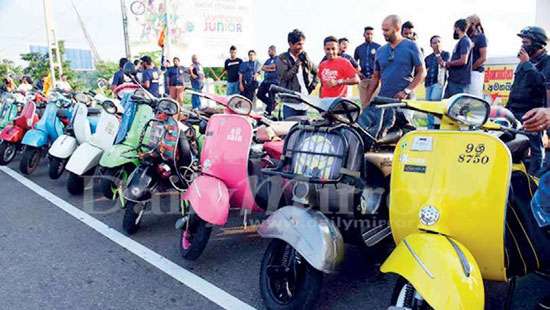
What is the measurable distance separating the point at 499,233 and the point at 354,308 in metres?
0.96

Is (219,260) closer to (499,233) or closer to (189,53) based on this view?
(499,233)

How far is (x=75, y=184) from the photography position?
16.7 feet

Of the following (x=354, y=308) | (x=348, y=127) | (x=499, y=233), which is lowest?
(x=354, y=308)

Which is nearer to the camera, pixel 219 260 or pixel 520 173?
pixel 520 173

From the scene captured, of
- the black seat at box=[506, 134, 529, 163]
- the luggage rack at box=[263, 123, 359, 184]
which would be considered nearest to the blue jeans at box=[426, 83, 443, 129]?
the black seat at box=[506, 134, 529, 163]

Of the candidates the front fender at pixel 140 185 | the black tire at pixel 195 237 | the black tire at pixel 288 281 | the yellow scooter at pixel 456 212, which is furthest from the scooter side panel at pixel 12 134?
the yellow scooter at pixel 456 212

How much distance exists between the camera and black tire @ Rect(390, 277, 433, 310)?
185cm

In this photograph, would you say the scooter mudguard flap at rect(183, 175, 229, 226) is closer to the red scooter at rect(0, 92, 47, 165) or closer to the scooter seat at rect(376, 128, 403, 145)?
the scooter seat at rect(376, 128, 403, 145)

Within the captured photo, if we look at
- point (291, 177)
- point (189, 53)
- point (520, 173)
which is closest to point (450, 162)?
point (520, 173)

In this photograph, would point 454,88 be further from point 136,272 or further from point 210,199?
point 136,272

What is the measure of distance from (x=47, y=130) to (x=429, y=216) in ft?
18.2

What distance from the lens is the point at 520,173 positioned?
228 cm

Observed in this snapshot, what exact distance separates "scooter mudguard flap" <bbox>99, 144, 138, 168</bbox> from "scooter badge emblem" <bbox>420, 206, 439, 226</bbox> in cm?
275

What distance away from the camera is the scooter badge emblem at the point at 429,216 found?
203 centimetres
